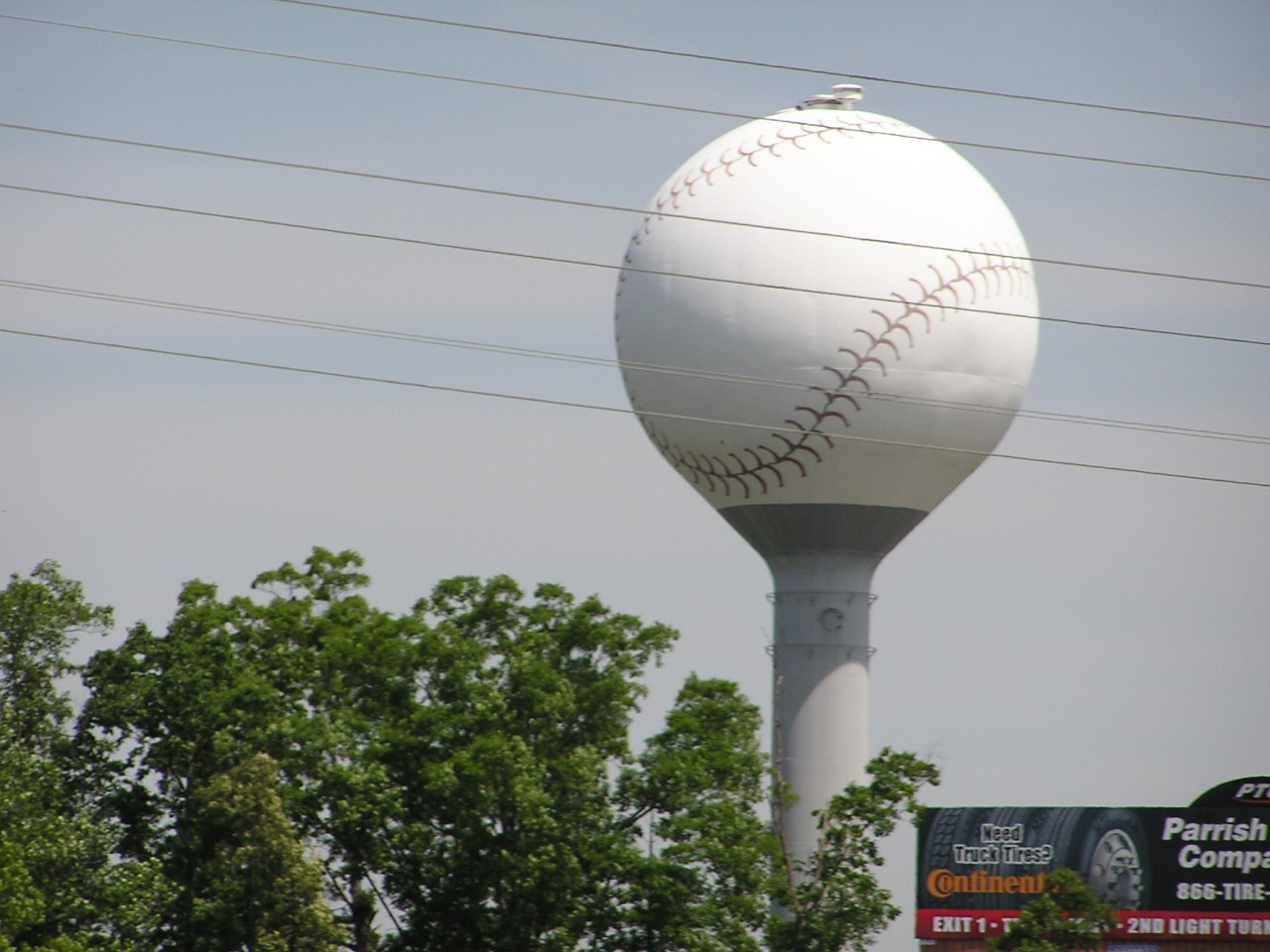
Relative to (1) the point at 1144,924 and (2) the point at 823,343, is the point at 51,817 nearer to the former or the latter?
(2) the point at 823,343

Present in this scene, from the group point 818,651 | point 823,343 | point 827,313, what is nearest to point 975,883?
point 818,651

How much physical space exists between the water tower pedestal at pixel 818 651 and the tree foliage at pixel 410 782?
4.42 feet

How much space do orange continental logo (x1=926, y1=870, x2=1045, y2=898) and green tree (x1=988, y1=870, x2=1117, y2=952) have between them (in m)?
8.27

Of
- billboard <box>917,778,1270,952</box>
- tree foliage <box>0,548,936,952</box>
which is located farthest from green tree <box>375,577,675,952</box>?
billboard <box>917,778,1270,952</box>

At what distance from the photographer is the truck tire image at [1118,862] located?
34438 millimetres

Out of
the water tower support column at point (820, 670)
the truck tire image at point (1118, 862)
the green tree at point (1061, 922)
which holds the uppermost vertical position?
the water tower support column at point (820, 670)

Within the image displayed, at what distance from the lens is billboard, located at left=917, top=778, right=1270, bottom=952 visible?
34.2 metres

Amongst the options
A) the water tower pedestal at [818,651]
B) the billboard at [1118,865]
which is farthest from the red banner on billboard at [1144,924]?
the water tower pedestal at [818,651]

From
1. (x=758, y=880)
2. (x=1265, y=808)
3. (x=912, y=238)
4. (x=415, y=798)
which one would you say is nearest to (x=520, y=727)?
(x=415, y=798)

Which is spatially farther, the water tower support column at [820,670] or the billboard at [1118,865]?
the billboard at [1118,865]

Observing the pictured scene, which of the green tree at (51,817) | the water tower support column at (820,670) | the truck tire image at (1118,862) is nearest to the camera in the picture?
the green tree at (51,817)

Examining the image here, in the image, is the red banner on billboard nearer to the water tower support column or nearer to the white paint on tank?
the water tower support column

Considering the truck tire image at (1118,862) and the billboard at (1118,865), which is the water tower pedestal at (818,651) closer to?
the billboard at (1118,865)

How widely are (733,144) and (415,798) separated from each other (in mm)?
10875
